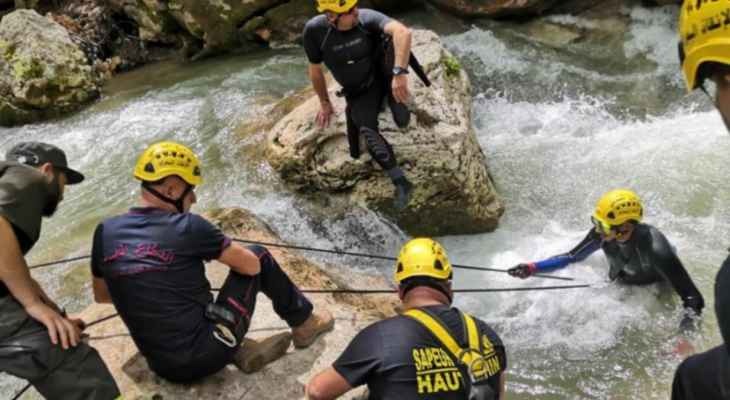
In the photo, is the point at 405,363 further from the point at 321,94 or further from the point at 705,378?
the point at 321,94

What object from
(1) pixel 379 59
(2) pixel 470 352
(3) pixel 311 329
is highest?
(1) pixel 379 59

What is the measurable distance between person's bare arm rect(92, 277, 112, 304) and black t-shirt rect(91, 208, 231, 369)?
12 centimetres

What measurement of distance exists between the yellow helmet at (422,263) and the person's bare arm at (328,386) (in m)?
0.61

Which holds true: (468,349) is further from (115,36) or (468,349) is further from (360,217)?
(115,36)

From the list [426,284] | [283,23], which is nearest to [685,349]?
[426,284]

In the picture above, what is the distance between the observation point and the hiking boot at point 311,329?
388 centimetres

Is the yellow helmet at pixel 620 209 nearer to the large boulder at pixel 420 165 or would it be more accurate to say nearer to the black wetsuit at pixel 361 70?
the large boulder at pixel 420 165

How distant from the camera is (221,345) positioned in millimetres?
3375

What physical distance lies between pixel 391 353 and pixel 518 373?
7.37ft

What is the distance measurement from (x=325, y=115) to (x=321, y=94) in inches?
9.8

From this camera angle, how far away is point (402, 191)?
5.55 meters

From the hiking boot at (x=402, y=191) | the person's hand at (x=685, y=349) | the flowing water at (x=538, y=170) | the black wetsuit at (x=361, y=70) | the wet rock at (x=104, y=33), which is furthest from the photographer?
the wet rock at (x=104, y=33)

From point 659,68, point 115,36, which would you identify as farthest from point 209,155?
point 115,36

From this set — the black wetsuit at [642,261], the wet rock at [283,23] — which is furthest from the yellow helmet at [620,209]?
the wet rock at [283,23]
